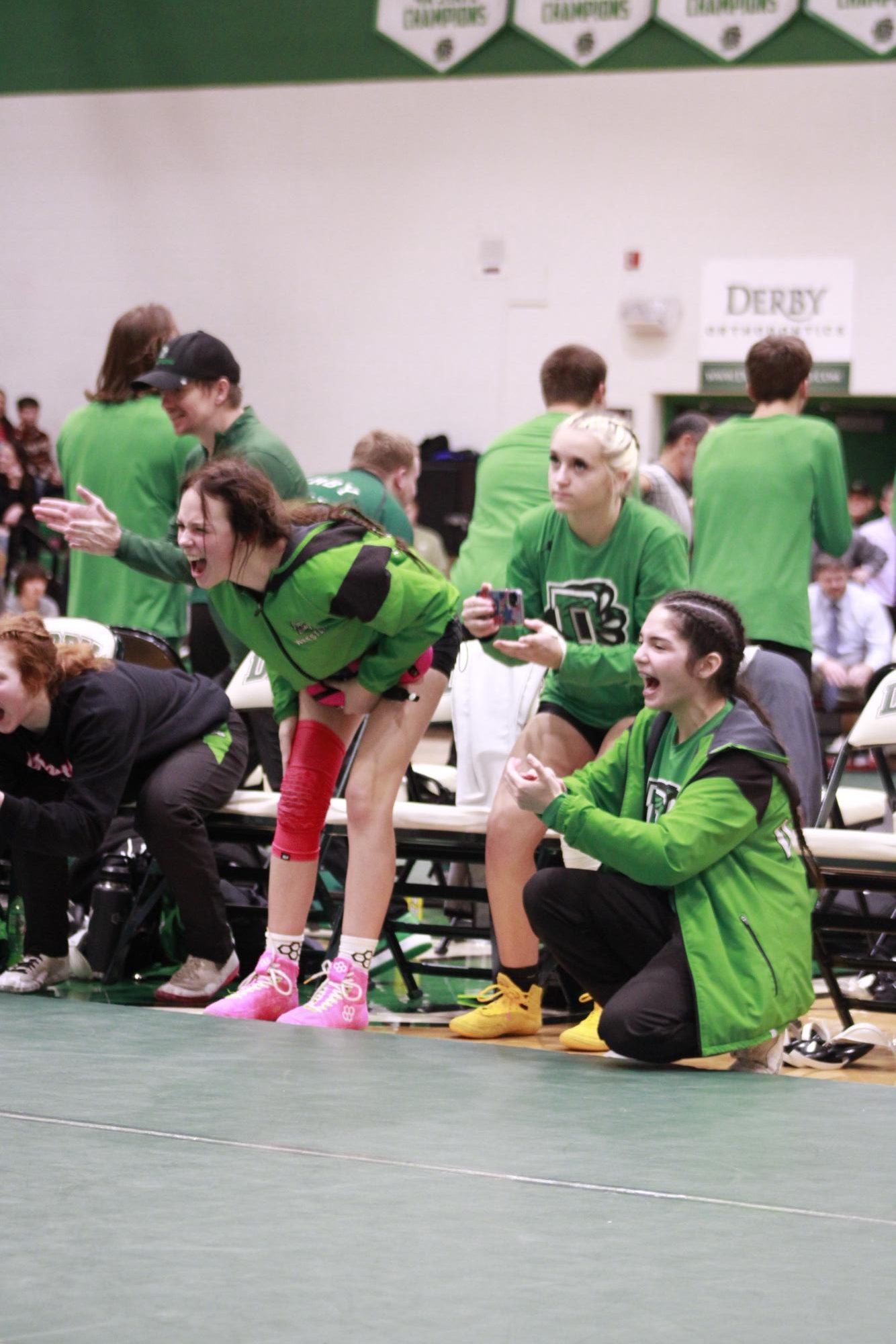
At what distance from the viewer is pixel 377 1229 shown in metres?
1.87

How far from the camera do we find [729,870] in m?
3.02

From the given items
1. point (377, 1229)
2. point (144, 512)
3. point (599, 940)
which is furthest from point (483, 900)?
point (377, 1229)

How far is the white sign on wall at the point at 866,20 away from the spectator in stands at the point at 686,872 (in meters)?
8.48

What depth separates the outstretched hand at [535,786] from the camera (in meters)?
3.00

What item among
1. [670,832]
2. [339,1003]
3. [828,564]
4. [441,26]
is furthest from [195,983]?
[441,26]

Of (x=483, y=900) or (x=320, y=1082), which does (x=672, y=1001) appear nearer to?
(x=320, y=1082)

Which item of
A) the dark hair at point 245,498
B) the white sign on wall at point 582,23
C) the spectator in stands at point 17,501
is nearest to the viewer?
the dark hair at point 245,498

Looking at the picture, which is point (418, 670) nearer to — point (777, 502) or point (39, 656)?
point (39, 656)

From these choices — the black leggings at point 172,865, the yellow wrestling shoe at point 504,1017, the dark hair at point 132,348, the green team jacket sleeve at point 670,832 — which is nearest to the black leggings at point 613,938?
the green team jacket sleeve at point 670,832

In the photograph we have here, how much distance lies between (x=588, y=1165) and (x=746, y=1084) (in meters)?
0.68

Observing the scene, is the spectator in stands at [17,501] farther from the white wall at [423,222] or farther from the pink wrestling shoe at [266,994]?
the pink wrestling shoe at [266,994]

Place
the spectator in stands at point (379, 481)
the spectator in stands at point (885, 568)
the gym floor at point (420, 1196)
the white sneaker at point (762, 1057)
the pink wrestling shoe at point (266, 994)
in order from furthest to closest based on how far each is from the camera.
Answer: the spectator in stands at point (885, 568) < the spectator in stands at point (379, 481) < the pink wrestling shoe at point (266, 994) < the white sneaker at point (762, 1057) < the gym floor at point (420, 1196)

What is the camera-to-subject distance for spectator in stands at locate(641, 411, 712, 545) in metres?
5.55

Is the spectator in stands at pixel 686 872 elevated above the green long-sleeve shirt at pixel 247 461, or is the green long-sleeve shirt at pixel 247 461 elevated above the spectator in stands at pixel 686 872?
the green long-sleeve shirt at pixel 247 461
